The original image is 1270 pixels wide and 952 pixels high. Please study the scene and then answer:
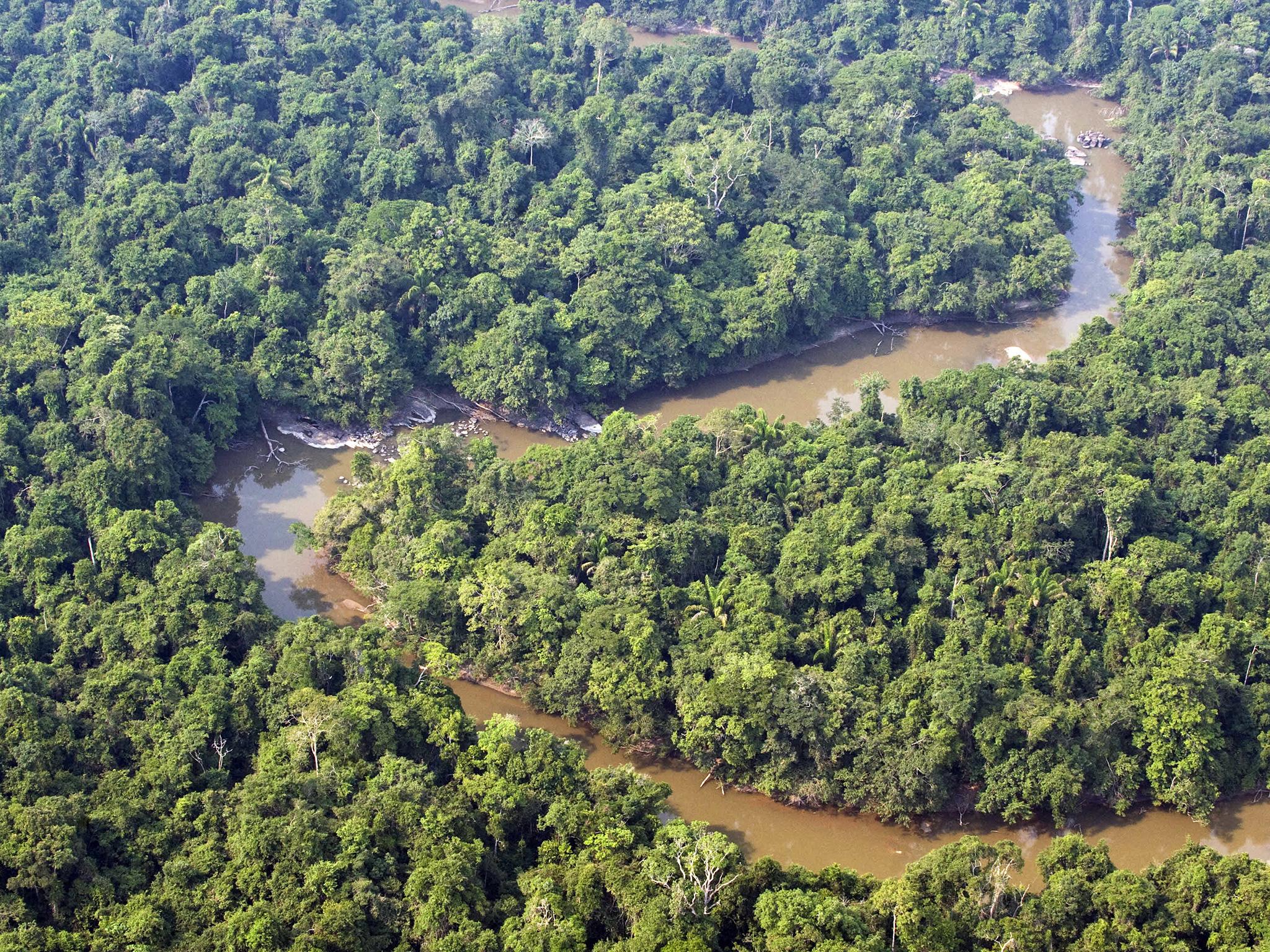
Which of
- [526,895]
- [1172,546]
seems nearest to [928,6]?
[1172,546]

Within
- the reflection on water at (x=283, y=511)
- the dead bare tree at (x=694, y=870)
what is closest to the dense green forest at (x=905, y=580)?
the reflection on water at (x=283, y=511)

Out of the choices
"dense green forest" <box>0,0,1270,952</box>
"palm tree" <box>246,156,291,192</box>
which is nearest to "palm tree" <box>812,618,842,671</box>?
"dense green forest" <box>0,0,1270,952</box>

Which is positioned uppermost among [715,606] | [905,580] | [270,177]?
[270,177]

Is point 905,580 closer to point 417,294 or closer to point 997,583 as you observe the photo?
point 997,583

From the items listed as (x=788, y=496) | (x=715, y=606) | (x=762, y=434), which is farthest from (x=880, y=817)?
(x=762, y=434)

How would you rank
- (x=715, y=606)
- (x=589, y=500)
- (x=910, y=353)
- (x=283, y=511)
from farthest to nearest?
(x=910, y=353)
(x=283, y=511)
(x=589, y=500)
(x=715, y=606)

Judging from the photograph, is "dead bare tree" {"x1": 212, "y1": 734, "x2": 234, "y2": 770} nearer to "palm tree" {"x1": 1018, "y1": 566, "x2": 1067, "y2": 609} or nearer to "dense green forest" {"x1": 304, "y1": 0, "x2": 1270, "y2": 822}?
"dense green forest" {"x1": 304, "y1": 0, "x2": 1270, "y2": 822}
